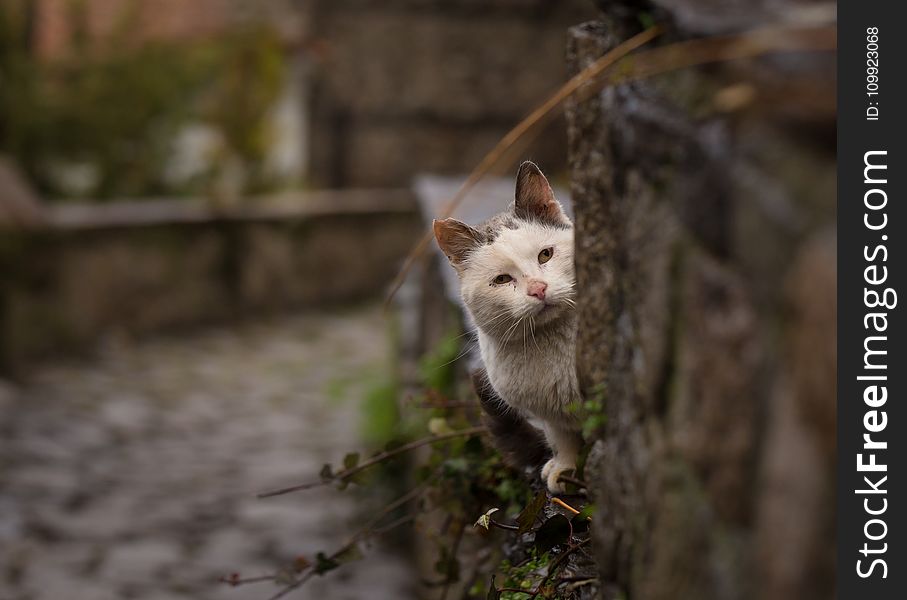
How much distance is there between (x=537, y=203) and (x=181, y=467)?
3.68 metres

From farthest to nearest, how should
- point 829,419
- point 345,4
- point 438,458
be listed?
1. point 345,4
2. point 438,458
3. point 829,419

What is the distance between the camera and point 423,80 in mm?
9891

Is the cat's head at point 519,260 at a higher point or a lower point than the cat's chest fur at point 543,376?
higher

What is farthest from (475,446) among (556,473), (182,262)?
(182,262)

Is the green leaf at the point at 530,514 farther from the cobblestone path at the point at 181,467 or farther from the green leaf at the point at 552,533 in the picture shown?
the cobblestone path at the point at 181,467

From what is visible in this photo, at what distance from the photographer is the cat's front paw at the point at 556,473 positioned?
200 cm

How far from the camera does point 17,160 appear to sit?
26.1ft

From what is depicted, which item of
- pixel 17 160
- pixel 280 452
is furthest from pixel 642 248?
pixel 17 160

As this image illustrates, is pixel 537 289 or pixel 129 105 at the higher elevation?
pixel 129 105

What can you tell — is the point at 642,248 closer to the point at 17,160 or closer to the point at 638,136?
the point at 638,136

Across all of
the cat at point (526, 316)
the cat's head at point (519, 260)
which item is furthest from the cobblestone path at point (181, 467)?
the cat's head at point (519, 260)

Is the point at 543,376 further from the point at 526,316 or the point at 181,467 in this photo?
the point at 181,467

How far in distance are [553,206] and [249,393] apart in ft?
15.6

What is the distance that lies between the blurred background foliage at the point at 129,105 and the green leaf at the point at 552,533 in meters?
6.91
